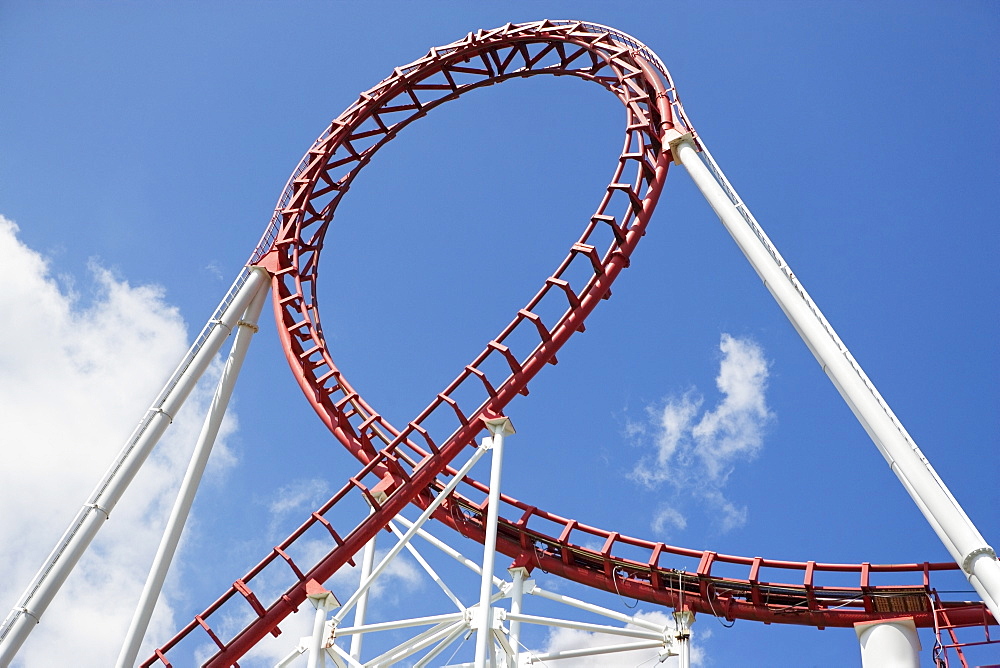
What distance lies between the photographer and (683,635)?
571 inches

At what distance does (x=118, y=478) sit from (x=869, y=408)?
355 inches

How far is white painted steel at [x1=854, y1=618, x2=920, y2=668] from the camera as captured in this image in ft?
46.1

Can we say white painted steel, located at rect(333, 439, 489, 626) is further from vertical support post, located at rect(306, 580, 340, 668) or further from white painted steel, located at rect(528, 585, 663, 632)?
white painted steel, located at rect(528, 585, 663, 632)

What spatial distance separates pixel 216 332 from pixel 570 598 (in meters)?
6.10

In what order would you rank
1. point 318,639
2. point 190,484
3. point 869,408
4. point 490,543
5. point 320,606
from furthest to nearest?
1. point 190,484
2. point 320,606
3. point 318,639
4. point 490,543
5. point 869,408

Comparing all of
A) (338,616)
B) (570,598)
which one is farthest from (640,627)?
(338,616)

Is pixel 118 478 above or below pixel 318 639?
above

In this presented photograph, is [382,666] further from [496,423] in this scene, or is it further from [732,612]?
[732,612]

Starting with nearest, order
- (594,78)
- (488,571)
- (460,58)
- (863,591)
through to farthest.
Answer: (488,571) < (863,591) < (594,78) < (460,58)

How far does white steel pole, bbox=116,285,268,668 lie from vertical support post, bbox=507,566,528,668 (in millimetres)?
4333

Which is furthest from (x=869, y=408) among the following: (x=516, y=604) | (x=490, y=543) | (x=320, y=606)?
(x=320, y=606)

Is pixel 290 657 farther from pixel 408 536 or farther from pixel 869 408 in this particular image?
pixel 869 408

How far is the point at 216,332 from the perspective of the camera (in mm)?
15547

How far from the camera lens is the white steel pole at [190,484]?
42.7 ft
